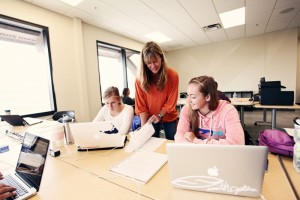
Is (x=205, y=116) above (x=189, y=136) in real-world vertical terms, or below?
above

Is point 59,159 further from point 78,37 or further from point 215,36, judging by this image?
point 215,36

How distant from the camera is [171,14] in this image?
3.68 m

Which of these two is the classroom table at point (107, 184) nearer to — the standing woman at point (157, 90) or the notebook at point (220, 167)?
the notebook at point (220, 167)

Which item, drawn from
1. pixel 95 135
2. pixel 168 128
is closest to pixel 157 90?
pixel 168 128

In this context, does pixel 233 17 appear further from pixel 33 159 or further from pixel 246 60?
pixel 33 159

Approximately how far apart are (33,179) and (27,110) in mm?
2740

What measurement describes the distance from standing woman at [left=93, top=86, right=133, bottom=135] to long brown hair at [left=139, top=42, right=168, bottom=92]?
301 millimetres

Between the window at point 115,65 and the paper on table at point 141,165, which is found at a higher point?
the window at point 115,65

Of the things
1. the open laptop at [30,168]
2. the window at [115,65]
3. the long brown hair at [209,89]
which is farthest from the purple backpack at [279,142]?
the window at [115,65]

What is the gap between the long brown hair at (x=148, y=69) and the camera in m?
1.51

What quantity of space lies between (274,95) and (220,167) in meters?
2.83

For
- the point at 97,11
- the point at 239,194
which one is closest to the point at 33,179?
the point at 239,194

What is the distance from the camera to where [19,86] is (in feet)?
9.80

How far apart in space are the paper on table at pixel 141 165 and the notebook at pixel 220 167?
0.70 ft
